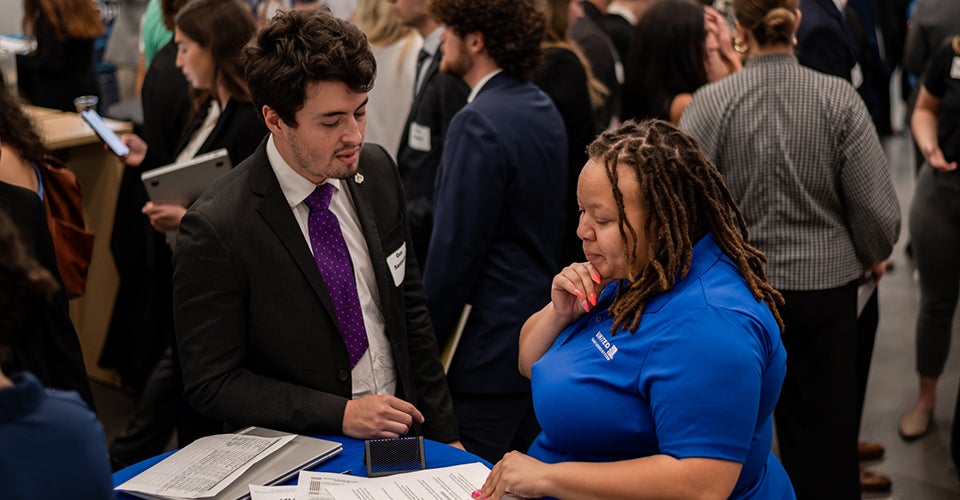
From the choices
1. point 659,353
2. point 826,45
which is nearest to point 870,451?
point 826,45

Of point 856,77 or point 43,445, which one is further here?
point 856,77

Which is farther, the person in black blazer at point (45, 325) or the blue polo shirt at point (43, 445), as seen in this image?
the person in black blazer at point (45, 325)

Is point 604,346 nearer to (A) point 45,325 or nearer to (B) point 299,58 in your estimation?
(B) point 299,58

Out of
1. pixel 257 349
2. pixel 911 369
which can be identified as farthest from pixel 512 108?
pixel 911 369

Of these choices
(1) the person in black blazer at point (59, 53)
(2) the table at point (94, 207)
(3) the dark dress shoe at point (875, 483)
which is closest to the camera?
(3) the dark dress shoe at point (875, 483)

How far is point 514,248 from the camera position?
122 inches

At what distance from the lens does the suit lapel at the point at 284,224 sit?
2213 millimetres

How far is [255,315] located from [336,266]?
22 centimetres

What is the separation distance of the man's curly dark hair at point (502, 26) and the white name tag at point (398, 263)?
0.90 meters

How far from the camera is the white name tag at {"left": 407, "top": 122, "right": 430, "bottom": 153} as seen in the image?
147 inches

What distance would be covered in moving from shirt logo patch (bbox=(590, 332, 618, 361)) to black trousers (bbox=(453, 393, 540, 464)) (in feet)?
4.04

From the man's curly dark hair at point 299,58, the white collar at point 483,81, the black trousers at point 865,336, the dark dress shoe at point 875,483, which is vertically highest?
the man's curly dark hair at point 299,58

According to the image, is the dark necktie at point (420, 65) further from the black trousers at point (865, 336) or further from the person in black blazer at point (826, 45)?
the black trousers at point (865, 336)

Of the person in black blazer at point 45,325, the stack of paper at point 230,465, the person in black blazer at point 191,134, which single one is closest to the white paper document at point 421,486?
the stack of paper at point 230,465
